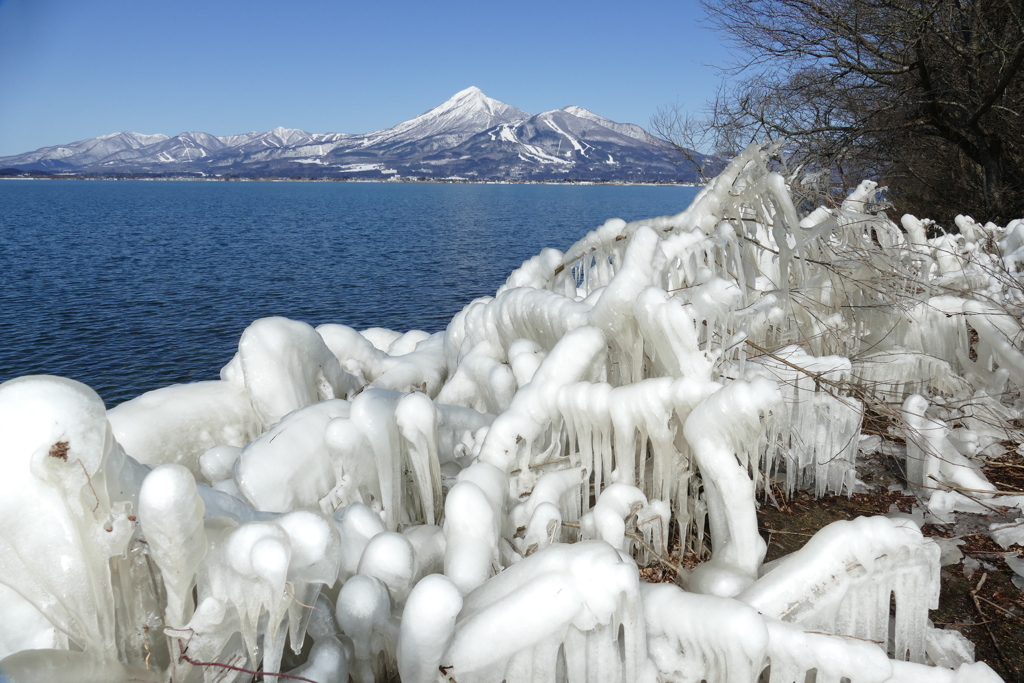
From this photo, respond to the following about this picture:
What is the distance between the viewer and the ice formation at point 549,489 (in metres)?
2.52

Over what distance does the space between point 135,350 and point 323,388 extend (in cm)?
908

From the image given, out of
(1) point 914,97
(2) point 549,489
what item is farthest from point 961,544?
(1) point 914,97

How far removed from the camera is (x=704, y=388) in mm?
3656

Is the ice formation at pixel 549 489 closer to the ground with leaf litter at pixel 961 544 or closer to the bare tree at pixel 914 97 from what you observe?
the ground with leaf litter at pixel 961 544

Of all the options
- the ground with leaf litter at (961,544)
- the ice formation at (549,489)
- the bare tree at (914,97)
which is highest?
the bare tree at (914,97)

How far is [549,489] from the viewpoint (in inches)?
163

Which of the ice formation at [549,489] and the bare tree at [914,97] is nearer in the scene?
the ice formation at [549,489]

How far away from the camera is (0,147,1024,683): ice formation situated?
2.52 m

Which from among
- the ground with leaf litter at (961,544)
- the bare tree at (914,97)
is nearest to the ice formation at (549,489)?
the ground with leaf litter at (961,544)

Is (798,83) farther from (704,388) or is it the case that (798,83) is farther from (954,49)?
(704,388)

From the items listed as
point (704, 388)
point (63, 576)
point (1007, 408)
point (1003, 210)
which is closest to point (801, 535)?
point (704, 388)

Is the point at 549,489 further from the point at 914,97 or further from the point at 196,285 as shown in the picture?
the point at 196,285

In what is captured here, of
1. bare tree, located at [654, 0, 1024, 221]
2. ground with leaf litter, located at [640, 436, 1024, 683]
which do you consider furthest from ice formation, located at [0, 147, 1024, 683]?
bare tree, located at [654, 0, 1024, 221]

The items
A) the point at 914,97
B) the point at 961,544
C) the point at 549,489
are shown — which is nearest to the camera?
the point at 549,489
